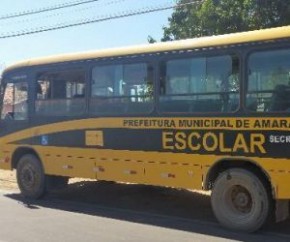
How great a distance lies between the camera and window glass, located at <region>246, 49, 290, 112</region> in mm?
9484

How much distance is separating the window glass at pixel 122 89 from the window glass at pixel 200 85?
0.38 m

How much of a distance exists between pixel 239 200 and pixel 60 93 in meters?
4.72

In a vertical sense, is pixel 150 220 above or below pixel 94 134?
below

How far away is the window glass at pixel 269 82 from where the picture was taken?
31.1 feet

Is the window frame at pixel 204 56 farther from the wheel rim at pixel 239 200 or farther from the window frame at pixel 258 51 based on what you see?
the wheel rim at pixel 239 200

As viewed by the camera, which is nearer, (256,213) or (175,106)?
(256,213)

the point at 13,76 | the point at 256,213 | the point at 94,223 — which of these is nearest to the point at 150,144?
the point at 94,223

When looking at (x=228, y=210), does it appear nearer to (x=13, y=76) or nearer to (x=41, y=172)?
(x=41, y=172)

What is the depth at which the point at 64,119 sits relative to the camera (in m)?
12.9

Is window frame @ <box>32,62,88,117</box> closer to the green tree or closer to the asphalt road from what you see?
the asphalt road

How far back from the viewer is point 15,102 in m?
14.2

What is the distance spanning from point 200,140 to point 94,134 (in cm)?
261

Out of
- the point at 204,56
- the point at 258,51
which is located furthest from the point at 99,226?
the point at 258,51

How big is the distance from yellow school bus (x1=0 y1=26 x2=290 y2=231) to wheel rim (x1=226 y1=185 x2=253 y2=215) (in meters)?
0.02
